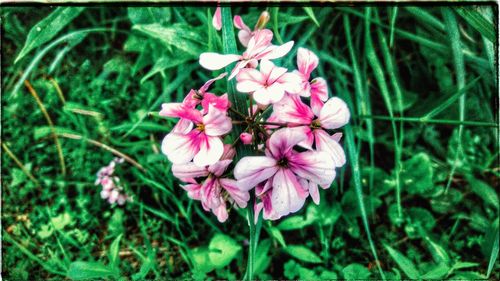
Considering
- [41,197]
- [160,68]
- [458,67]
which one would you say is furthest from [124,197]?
[458,67]

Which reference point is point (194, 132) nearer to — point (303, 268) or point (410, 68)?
point (303, 268)

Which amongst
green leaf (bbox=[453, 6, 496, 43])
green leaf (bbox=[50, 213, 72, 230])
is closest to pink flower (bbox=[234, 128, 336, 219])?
green leaf (bbox=[453, 6, 496, 43])

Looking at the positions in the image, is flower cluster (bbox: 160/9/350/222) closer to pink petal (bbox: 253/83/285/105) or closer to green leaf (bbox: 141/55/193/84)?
pink petal (bbox: 253/83/285/105)

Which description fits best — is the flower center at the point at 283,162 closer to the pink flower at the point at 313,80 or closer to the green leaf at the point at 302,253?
the pink flower at the point at 313,80

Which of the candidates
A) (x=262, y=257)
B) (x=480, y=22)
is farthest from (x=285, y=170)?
(x=480, y=22)

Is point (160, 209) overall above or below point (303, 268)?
above

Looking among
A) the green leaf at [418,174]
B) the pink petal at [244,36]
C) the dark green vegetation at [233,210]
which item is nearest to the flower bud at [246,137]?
the pink petal at [244,36]
